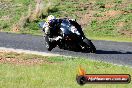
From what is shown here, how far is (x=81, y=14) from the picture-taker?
108 feet

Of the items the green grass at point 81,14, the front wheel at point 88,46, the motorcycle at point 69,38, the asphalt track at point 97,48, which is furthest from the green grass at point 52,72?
the green grass at point 81,14

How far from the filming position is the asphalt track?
16594mm

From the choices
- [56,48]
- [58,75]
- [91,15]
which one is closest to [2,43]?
[56,48]

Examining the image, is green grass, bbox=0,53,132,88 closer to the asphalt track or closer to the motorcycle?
the asphalt track

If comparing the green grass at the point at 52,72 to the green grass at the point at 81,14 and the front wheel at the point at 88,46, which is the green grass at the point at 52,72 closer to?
the front wheel at the point at 88,46

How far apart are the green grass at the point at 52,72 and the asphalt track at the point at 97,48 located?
4.95 feet

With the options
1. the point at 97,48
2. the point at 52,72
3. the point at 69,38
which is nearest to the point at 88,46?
the point at 69,38

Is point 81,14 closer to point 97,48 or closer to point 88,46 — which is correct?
point 97,48

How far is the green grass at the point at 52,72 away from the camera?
1070 centimetres

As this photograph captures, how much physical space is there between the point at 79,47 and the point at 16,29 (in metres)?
12.4

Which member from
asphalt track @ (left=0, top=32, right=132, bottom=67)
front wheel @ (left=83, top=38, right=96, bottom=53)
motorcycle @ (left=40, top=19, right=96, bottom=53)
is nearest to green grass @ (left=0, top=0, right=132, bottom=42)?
asphalt track @ (left=0, top=32, right=132, bottom=67)

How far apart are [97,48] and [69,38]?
210 centimetres

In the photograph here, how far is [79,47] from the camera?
1831 centimetres

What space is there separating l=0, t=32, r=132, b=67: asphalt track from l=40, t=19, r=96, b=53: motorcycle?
0.96ft
